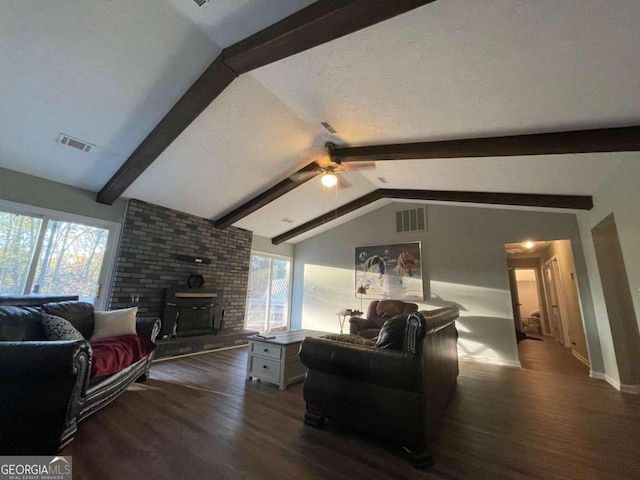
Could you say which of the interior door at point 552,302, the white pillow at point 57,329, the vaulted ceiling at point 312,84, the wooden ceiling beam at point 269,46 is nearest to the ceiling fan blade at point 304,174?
the vaulted ceiling at point 312,84

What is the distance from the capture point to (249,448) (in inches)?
72.7

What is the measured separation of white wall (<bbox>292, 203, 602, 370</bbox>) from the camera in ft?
14.8

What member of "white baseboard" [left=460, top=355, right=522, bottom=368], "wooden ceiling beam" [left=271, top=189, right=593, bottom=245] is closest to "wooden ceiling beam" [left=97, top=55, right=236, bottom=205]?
"wooden ceiling beam" [left=271, top=189, right=593, bottom=245]

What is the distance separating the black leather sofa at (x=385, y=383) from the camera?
70.3 inches

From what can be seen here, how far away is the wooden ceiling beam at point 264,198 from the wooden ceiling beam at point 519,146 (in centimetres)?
98

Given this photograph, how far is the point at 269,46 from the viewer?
6.69ft

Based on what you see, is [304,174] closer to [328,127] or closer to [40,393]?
[328,127]

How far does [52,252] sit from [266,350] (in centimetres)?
335

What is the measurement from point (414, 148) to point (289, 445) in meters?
3.38

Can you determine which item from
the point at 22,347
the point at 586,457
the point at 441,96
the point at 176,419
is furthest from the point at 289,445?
the point at 441,96

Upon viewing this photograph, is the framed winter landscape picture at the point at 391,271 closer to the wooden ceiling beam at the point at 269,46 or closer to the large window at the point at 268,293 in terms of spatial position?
the large window at the point at 268,293

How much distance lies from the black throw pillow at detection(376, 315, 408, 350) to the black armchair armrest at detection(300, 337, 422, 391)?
0.19 feet

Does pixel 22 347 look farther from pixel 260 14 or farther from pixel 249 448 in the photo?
pixel 260 14

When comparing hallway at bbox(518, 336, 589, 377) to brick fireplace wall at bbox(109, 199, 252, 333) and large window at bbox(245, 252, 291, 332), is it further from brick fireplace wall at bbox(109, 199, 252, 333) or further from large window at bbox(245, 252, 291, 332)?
brick fireplace wall at bbox(109, 199, 252, 333)
